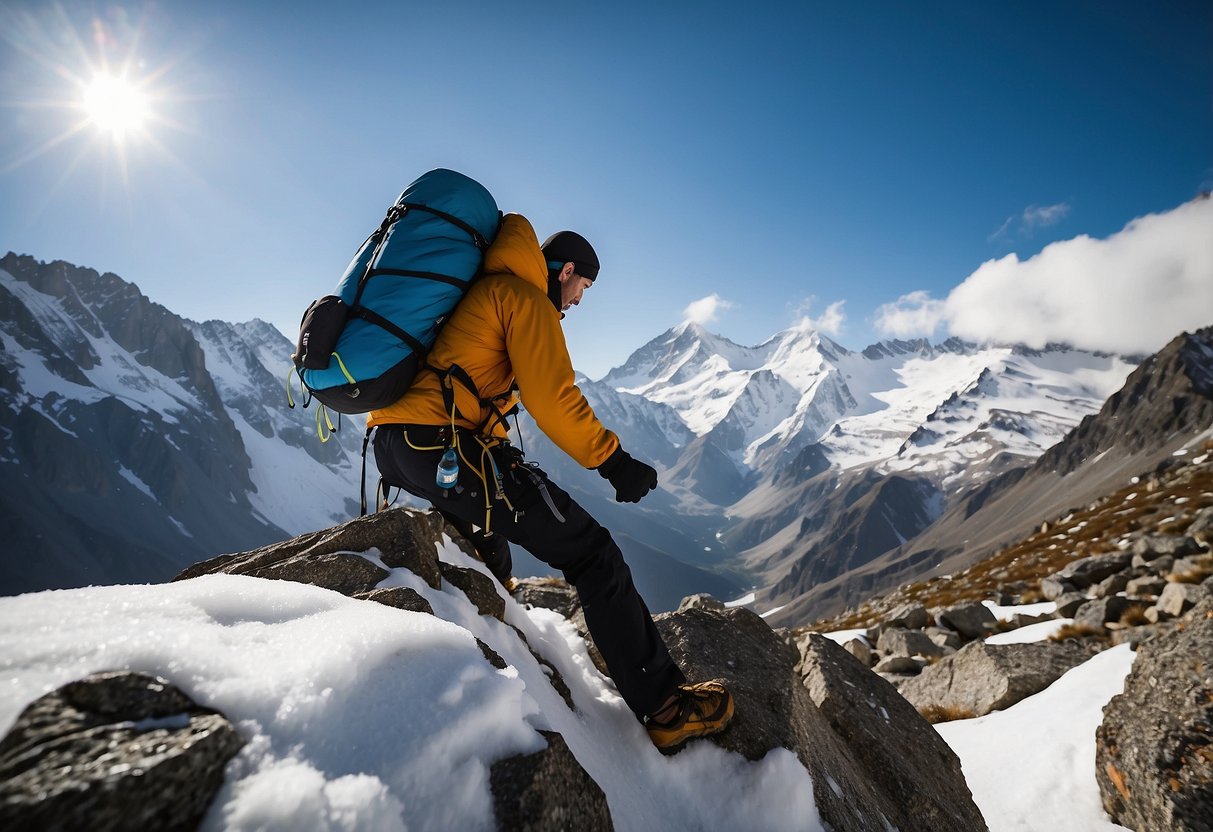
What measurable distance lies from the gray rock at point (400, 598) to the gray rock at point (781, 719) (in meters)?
2.77

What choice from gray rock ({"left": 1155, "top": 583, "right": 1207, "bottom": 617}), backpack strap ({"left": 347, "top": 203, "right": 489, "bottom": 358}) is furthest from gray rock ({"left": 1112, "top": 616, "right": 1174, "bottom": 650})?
backpack strap ({"left": 347, "top": 203, "right": 489, "bottom": 358})

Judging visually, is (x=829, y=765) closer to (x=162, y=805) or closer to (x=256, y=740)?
(x=256, y=740)

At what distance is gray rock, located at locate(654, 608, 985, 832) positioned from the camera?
4.63 m

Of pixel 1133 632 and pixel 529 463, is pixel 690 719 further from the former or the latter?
pixel 1133 632

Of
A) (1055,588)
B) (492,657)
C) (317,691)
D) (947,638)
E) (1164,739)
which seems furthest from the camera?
(1055,588)

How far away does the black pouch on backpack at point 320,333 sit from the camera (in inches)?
168

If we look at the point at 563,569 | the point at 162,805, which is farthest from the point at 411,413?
the point at 162,805

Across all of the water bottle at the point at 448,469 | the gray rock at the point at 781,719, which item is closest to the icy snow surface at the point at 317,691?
the gray rock at the point at 781,719

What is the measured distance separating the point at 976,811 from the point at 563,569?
559 cm

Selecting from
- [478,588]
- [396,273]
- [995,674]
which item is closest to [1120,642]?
[995,674]

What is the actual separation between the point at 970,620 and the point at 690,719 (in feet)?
47.9

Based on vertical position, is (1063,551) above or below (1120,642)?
below

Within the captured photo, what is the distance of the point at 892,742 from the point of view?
6.23 m

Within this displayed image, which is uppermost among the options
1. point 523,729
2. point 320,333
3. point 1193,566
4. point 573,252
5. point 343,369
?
point 573,252
